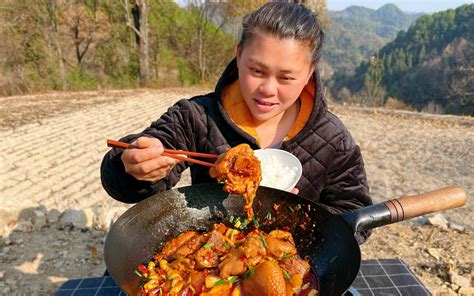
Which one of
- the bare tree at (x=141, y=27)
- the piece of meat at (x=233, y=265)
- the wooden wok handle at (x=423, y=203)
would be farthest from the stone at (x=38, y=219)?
the bare tree at (x=141, y=27)

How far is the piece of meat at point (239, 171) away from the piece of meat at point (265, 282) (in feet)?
1.22

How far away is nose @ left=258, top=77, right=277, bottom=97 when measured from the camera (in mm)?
1780

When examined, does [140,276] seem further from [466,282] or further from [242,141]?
[466,282]

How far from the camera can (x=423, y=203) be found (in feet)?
5.44

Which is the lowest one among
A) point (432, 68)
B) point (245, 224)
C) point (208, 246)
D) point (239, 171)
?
point (432, 68)

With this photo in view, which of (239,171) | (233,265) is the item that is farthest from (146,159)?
(233,265)

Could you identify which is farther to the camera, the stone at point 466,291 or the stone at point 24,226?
the stone at point 24,226

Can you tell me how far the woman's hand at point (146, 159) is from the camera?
1.53 meters

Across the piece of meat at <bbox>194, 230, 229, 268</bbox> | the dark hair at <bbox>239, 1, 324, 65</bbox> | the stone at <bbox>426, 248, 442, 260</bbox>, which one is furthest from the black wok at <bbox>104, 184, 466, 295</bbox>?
the stone at <bbox>426, 248, 442, 260</bbox>

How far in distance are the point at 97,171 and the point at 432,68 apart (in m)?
48.4

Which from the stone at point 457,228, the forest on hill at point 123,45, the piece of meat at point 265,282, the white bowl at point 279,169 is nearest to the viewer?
the piece of meat at point 265,282

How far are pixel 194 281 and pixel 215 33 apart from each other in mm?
21584

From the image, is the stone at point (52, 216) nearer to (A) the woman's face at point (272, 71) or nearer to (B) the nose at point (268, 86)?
(A) the woman's face at point (272, 71)

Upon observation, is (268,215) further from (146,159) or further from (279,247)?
(146,159)
